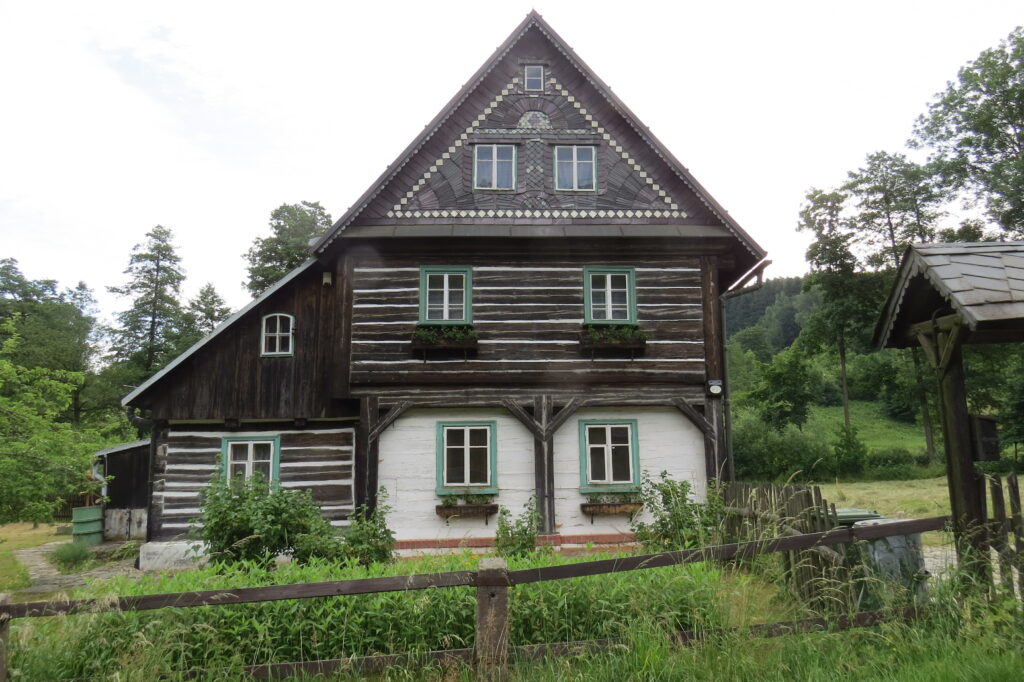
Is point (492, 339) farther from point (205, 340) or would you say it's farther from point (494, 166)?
point (205, 340)

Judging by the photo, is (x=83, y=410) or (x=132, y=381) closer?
(x=132, y=381)

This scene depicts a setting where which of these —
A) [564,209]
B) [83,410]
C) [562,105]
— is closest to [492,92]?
[562,105]

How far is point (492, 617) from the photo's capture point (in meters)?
4.81

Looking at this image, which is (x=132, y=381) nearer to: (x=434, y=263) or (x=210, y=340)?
(x=210, y=340)

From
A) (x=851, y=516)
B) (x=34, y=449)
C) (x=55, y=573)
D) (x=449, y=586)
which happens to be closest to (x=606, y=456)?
(x=851, y=516)

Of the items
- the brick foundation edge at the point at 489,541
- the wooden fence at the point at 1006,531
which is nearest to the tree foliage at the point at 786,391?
the brick foundation edge at the point at 489,541

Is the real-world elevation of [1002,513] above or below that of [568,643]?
above

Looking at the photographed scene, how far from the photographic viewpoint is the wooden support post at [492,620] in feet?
15.4

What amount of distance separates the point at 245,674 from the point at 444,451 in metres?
8.30

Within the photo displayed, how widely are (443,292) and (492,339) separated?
4.58ft

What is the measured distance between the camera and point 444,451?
1295 centimetres

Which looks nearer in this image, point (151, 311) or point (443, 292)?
point (443, 292)

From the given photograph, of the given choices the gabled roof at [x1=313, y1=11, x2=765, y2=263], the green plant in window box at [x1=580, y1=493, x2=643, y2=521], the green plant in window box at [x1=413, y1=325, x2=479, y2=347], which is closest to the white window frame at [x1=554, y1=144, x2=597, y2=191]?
the gabled roof at [x1=313, y1=11, x2=765, y2=263]

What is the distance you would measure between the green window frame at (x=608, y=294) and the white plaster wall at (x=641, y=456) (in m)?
1.86
